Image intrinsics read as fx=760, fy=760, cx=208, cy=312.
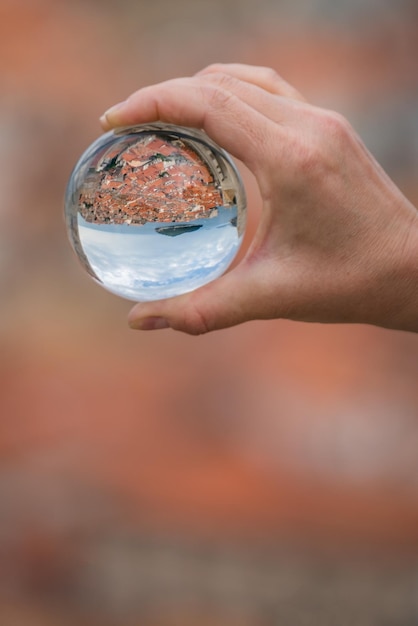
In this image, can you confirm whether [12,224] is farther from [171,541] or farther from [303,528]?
[303,528]

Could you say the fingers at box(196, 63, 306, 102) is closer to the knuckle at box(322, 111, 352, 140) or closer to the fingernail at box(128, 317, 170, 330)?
the knuckle at box(322, 111, 352, 140)

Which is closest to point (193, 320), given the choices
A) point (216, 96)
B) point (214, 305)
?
point (214, 305)

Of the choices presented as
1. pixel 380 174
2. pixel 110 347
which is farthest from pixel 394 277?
pixel 110 347

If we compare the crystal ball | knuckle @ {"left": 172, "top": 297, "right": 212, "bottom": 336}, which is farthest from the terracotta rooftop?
knuckle @ {"left": 172, "top": 297, "right": 212, "bottom": 336}

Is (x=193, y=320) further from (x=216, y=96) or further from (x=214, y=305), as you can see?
(x=216, y=96)

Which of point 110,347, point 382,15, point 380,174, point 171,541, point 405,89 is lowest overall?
point 171,541
